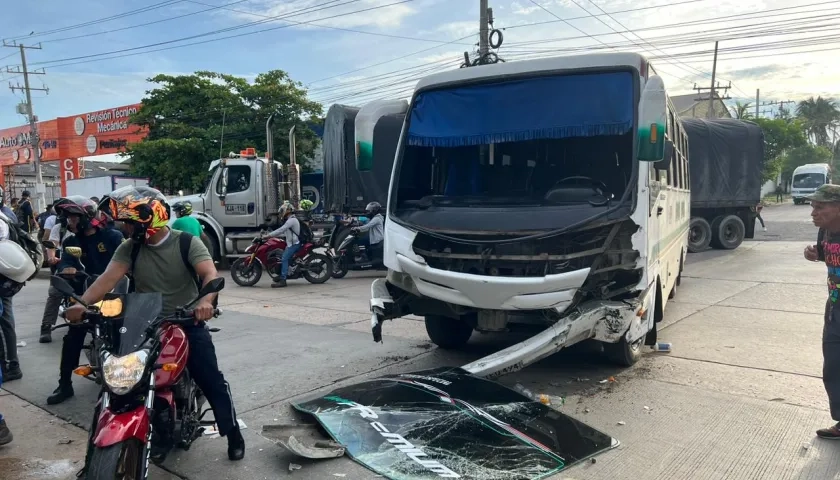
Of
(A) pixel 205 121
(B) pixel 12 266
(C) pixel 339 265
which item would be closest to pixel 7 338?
(B) pixel 12 266

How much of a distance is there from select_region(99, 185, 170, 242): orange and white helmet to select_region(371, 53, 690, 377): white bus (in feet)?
7.41

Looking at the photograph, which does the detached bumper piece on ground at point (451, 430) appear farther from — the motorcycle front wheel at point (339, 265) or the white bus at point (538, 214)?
the motorcycle front wheel at point (339, 265)

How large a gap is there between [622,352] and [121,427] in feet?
13.7

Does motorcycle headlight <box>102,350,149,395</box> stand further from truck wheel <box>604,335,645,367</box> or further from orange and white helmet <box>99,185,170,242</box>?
truck wheel <box>604,335,645,367</box>

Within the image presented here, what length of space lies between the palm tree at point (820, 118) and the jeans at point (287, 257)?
84854 millimetres

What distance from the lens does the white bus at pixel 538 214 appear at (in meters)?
4.84

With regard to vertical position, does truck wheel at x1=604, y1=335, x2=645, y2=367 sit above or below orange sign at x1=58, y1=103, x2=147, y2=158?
below

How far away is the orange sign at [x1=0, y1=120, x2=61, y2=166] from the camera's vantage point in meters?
38.8

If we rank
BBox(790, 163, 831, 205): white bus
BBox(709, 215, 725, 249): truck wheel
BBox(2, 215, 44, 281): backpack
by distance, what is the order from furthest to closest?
BBox(790, 163, 831, 205): white bus → BBox(709, 215, 725, 249): truck wheel → BBox(2, 215, 44, 281): backpack

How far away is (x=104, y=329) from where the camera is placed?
313 centimetres

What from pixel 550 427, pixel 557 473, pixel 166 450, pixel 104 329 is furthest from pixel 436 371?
pixel 104 329

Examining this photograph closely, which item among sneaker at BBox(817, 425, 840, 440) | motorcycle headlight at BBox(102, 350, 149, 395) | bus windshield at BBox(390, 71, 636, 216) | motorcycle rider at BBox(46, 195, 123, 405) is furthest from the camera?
motorcycle rider at BBox(46, 195, 123, 405)

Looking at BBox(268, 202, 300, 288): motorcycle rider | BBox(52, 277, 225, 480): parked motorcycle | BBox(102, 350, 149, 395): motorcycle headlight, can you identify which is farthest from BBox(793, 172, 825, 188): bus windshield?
BBox(102, 350, 149, 395): motorcycle headlight

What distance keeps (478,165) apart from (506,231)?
173 cm
